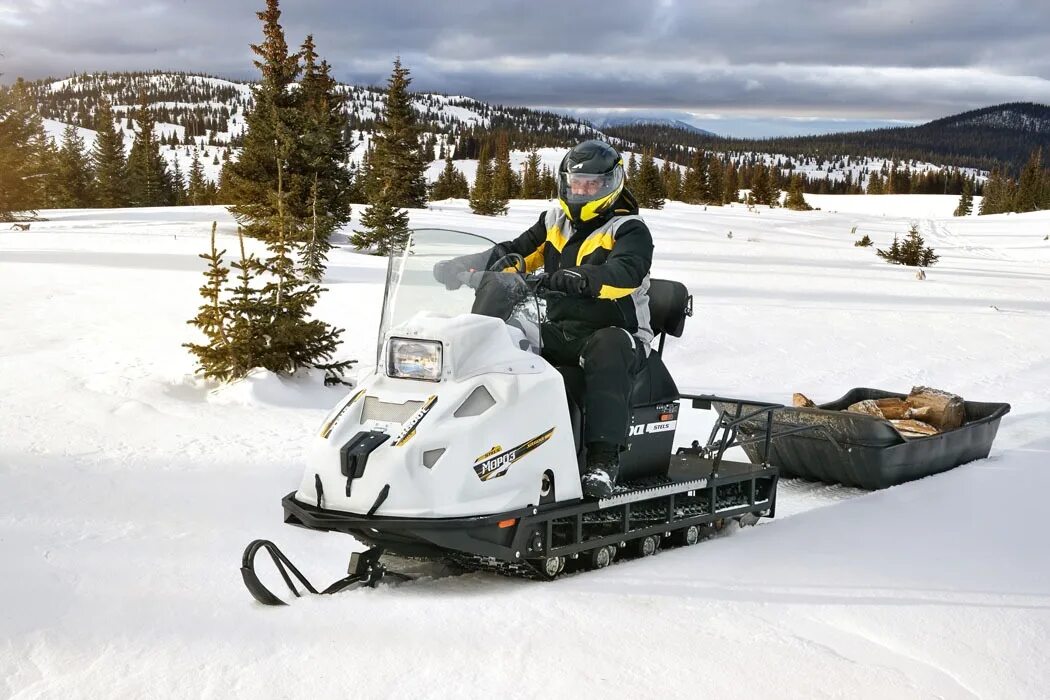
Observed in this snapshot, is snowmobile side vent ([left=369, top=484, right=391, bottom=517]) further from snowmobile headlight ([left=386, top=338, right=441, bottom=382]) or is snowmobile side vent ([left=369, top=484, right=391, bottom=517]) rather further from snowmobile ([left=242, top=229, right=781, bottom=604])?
snowmobile headlight ([left=386, top=338, right=441, bottom=382])

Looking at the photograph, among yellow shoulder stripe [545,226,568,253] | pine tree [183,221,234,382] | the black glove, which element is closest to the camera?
the black glove

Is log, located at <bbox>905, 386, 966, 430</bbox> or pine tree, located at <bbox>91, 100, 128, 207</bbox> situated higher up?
pine tree, located at <bbox>91, 100, 128, 207</bbox>

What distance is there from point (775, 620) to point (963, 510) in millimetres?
2796

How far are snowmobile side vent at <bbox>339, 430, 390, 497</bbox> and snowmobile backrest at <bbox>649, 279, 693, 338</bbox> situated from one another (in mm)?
2150

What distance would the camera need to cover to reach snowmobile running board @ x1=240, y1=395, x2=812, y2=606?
4.07 metres

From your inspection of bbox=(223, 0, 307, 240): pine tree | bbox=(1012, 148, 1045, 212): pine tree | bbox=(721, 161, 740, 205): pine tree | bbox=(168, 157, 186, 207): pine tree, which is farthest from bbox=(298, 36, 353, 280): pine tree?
bbox=(1012, 148, 1045, 212): pine tree

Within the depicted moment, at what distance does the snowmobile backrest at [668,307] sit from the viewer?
5.62 meters

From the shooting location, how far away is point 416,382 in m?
4.25

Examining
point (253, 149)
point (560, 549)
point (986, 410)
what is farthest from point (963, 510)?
point (253, 149)

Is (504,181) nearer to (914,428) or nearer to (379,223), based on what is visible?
(379,223)

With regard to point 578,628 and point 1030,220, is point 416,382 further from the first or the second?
point 1030,220

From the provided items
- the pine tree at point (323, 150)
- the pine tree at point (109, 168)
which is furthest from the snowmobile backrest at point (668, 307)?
the pine tree at point (109, 168)

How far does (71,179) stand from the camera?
47.3 meters

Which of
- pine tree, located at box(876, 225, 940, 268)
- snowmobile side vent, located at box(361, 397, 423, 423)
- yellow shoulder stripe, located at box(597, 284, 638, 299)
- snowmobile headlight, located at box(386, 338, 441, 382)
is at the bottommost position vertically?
pine tree, located at box(876, 225, 940, 268)
